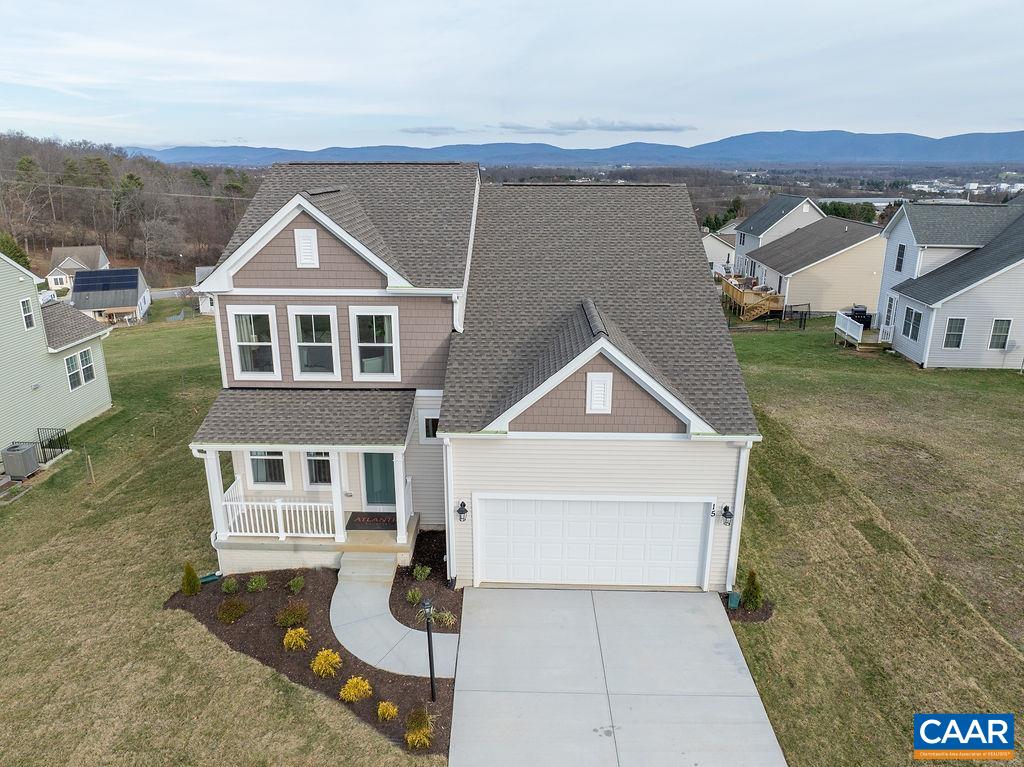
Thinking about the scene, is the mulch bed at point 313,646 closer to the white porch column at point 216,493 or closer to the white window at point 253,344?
the white porch column at point 216,493

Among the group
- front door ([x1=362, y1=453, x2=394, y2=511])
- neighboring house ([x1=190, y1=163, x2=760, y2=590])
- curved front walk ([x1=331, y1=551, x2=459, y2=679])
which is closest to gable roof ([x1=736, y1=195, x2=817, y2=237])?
neighboring house ([x1=190, y1=163, x2=760, y2=590])

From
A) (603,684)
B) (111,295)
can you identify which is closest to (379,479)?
(603,684)

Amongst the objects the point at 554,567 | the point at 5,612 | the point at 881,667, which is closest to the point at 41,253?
A: the point at 5,612

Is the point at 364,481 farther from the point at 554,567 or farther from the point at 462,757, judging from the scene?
the point at 462,757

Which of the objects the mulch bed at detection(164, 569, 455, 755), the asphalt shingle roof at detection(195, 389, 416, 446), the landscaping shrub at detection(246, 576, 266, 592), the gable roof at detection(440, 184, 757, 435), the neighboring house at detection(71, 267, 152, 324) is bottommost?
the neighboring house at detection(71, 267, 152, 324)

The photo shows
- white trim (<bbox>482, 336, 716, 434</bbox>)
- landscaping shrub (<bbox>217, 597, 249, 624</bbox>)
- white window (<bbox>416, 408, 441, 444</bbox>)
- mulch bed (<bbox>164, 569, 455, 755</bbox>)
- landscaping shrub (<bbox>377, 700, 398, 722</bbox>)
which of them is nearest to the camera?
landscaping shrub (<bbox>377, 700, 398, 722</bbox>)

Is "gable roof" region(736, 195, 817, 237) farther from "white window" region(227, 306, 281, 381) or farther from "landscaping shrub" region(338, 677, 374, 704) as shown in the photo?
"landscaping shrub" region(338, 677, 374, 704)
